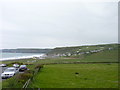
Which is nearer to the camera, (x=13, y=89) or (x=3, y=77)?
(x=13, y=89)

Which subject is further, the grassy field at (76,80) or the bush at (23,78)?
the grassy field at (76,80)

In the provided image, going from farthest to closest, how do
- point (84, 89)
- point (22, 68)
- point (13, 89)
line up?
point (22, 68) < point (84, 89) < point (13, 89)

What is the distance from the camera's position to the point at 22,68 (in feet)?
119

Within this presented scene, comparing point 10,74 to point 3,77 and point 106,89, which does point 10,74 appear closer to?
point 3,77

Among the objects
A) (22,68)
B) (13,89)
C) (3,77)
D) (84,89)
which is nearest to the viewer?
(13,89)

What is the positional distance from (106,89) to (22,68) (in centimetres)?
2273

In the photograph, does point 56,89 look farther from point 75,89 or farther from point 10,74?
point 10,74

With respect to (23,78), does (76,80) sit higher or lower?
lower

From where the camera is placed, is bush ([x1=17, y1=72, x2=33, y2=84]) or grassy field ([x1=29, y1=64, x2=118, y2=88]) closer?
bush ([x1=17, y1=72, x2=33, y2=84])

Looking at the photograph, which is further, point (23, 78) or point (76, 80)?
point (76, 80)

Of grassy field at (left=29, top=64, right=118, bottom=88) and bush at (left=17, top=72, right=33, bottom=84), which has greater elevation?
bush at (left=17, top=72, right=33, bottom=84)

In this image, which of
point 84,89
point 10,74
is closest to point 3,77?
point 10,74

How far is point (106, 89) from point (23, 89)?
7.32 m

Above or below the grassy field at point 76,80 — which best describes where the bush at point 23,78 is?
above
